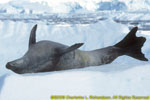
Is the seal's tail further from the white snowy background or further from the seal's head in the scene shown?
the seal's head

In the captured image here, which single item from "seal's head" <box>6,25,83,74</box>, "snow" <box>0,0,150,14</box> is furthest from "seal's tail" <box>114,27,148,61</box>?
"snow" <box>0,0,150,14</box>

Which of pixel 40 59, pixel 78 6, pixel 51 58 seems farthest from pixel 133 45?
pixel 78 6

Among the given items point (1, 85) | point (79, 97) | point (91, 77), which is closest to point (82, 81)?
point (91, 77)

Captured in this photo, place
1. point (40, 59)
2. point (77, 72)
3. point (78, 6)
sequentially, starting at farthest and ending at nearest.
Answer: point (78, 6), point (40, 59), point (77, 72)

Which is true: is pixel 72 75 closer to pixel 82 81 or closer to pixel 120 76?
pixel 82 81

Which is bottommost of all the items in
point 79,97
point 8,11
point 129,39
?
point 79,97

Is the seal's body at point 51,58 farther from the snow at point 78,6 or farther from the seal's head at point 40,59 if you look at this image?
the snow at point 78,6

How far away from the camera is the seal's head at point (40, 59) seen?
2.31m

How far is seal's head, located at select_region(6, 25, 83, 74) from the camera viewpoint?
231cm

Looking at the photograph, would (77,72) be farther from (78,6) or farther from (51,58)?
(78,6)

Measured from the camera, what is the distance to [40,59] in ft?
7.91

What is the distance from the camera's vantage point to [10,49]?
5344 mm

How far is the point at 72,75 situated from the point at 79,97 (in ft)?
1.19

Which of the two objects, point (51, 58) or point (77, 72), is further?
point (51, 58)
